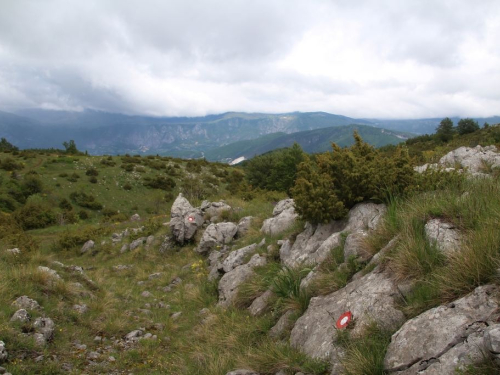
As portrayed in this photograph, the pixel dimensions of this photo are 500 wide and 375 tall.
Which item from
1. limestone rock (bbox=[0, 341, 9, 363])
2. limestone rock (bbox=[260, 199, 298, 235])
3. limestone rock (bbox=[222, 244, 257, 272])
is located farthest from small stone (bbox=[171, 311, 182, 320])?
limestone rock (bbox=[260, 199, 298, 235])

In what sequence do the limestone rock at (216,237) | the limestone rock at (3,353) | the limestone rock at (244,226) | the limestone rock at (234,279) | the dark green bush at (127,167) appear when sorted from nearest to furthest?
the limestone rock at (3,353) < the limestone rock at (234,279) < the limestone rock at (216,237) < the limestone rock at (244,226) < the dark green bush at (127,167)

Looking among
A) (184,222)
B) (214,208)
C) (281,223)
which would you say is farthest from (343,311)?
(214,208)

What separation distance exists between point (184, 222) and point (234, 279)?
22.8 feet

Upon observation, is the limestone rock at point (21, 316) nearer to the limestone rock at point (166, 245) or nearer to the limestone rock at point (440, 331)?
the limestone rock at point (440, 331)

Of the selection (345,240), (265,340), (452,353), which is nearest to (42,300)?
Result: (265,340)

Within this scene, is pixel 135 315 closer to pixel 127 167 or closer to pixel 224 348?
pixel 224 348

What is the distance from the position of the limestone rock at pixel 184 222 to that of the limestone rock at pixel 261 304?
323 inches

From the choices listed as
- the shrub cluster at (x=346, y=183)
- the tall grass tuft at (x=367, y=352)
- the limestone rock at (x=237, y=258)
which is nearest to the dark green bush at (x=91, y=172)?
the limestone rock at (x=237, y=258)

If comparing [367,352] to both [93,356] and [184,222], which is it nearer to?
[93,356]

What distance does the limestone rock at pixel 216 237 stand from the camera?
510 inches

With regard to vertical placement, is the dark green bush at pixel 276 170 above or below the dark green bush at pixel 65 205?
above

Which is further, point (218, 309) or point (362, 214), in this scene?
point (218, 309)

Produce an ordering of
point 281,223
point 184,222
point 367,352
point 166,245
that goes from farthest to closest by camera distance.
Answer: point 184,222 < point 166,245 < point 281,223 < point 367,352

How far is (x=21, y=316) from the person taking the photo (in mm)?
5910
